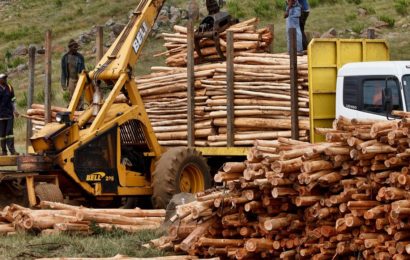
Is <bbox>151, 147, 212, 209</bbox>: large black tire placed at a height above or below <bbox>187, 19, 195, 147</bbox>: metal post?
below

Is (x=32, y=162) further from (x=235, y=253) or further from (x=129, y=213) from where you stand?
(x=235, y=253)

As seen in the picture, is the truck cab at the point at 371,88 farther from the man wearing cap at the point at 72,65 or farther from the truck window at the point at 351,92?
the man wearing cap at the point at 72,65

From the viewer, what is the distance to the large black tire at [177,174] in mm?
17531

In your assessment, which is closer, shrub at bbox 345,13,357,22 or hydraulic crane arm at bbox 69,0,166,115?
hydraulic crane arm at bbox 69,0,166,115

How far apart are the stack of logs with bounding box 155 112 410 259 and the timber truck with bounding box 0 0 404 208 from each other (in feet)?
13.1

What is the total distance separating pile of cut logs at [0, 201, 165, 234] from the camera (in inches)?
573

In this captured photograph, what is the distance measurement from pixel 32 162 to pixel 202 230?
4.44 m

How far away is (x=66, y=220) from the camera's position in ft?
47.9

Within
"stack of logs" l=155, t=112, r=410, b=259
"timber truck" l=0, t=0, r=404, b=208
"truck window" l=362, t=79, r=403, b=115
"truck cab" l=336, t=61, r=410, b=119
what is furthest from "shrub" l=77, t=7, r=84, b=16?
"stack of logs" l=155, t=112, r=410, b=259

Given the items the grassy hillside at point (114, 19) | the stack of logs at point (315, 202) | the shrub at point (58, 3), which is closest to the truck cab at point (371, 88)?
the stack of logs at point (315, 202)

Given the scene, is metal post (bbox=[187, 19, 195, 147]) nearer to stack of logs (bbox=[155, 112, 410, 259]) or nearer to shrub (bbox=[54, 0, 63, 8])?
stack of logs (bbox=[155, 112, 410, 259])

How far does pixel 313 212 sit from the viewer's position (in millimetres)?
11945

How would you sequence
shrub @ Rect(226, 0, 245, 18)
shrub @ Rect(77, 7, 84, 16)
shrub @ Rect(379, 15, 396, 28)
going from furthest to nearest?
shrub @ Rect(77, 7, 84, 16), shrub @ Rect(226, 0, 245, 18), shrub @ Rect(379, 15, 396, 28)

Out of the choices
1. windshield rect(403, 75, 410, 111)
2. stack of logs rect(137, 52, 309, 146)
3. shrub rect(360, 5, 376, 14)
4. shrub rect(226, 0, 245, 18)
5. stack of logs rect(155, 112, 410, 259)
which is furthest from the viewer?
shrub rect(226, 0, 245, 18)
